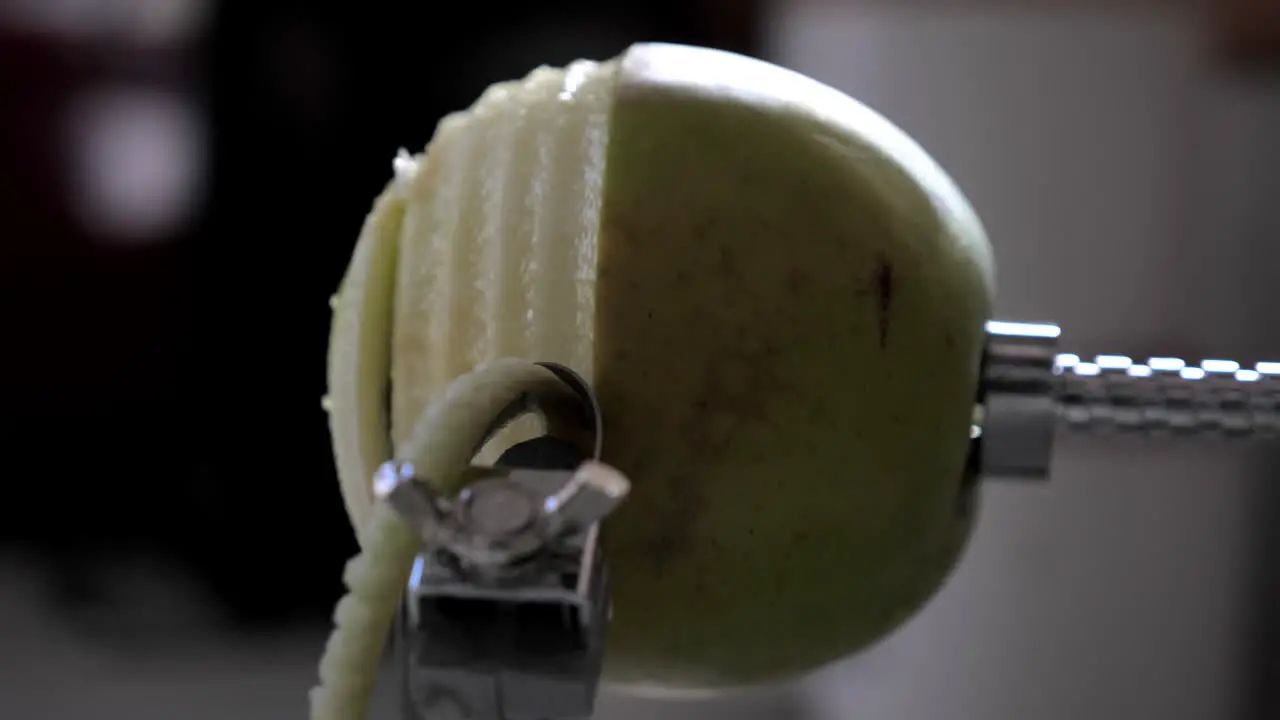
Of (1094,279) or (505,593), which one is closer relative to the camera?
(505,593)

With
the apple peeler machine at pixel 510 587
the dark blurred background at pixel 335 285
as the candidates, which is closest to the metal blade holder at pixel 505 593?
the apple peeler machine at pixel 510 587

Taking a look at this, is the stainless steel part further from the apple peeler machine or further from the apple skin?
the apple peeler machine

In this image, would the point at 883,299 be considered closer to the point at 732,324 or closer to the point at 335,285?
the point at 732,324

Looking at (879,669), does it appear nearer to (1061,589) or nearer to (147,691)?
(1061,589)

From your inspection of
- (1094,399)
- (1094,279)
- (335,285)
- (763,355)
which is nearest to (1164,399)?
(1094,399)

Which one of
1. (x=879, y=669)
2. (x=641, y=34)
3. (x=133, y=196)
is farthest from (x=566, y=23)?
(x=879, y=669)

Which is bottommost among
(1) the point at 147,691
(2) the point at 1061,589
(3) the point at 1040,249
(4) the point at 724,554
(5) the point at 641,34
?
(1) the point at 147,691

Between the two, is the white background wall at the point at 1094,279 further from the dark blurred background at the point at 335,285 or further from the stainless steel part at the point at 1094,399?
the stainless steel part at the point at 1094,399
